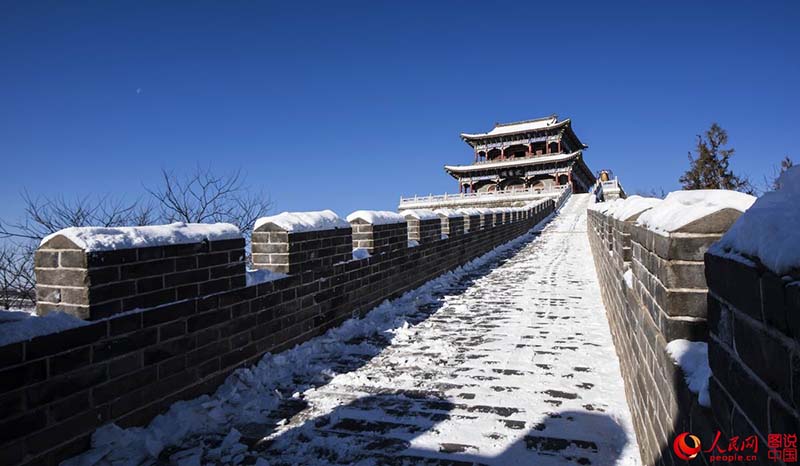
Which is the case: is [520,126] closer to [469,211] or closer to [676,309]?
[469,211]

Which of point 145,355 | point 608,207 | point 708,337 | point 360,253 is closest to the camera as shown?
point 708,337

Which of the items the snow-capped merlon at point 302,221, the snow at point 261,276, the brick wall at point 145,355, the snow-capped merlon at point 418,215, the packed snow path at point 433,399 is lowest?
the packed snow path at point 433,399

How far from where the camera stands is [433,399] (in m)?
3.22

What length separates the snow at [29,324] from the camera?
2.13 meters

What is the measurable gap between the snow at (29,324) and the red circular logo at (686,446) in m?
2.99

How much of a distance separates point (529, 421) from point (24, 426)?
283 cm

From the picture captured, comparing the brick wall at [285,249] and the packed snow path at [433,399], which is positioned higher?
the brick wall at [285,249]

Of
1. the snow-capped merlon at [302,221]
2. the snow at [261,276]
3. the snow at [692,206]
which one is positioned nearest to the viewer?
the snow at [692,206]

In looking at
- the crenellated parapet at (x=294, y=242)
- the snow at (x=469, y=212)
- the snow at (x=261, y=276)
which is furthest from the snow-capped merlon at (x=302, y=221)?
the snow at (x=469, y=212)

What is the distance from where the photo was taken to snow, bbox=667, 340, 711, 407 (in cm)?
146

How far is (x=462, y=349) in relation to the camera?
14.5 ft

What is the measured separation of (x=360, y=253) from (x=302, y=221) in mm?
1453

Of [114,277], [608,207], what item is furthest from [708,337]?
[608,207]

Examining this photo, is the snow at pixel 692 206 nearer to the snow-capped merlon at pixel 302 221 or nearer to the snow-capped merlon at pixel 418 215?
the snow-capped merlon at pixel 302 221
